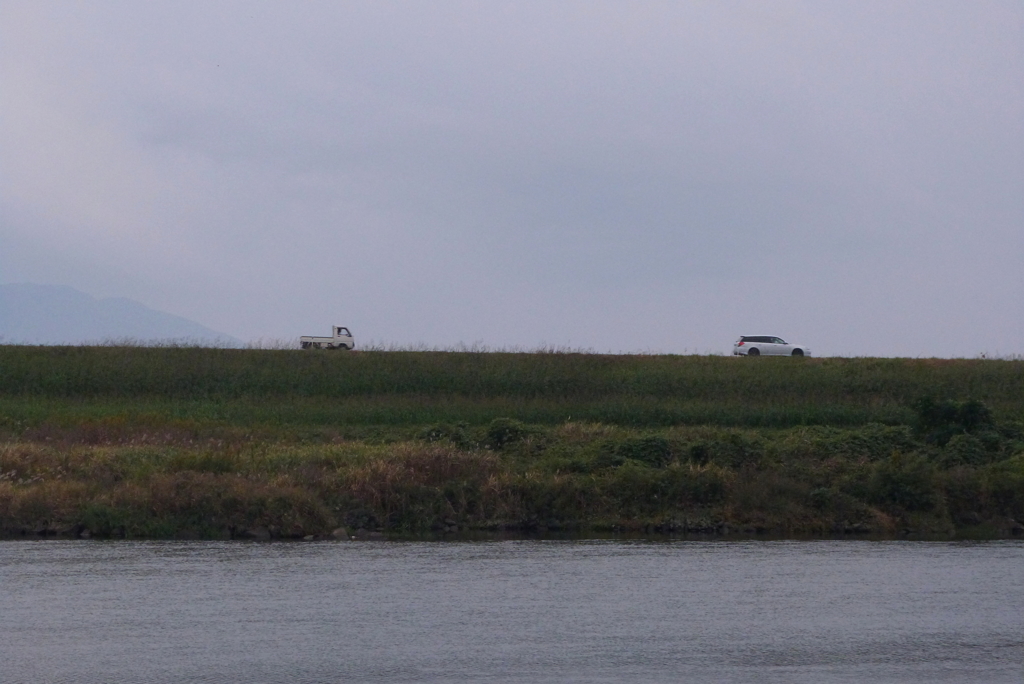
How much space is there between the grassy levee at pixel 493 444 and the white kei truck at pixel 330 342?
27.6 ft

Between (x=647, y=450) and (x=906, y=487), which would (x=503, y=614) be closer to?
(x=647, y=450)

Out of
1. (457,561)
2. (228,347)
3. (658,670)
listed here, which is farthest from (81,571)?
(228,347)

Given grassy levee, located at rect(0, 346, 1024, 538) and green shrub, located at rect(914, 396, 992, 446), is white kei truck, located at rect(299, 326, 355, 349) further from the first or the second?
green shrub, located at rect(914, 396, 992, 446)

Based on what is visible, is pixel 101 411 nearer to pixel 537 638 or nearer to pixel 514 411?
pixel 514 411

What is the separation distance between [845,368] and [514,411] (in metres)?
14.5

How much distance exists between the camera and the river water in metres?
13.1

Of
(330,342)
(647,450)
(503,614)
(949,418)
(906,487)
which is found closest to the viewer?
(503,614)

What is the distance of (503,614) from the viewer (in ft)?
52.4

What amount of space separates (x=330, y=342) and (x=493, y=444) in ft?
83.9

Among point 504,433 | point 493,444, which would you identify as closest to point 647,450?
point 504,433

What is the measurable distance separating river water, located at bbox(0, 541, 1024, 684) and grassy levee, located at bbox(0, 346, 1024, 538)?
2850 millimetres

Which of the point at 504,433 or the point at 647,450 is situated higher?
the point at 504,433

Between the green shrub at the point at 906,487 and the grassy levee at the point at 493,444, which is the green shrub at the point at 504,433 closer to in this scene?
the grassy levee at the point at 493,444

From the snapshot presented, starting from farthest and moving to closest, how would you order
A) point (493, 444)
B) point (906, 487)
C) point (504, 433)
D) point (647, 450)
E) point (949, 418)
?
point (949, 418) < point (504, 433) < point (493, 444) < point (647, 450) < point (906, 487)
